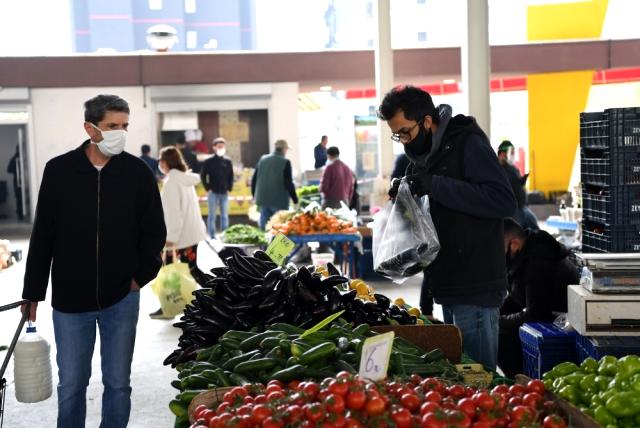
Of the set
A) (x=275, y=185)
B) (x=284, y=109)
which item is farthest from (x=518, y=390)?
(x=284, y=109)

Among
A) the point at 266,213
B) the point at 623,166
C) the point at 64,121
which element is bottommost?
the point at 266,213

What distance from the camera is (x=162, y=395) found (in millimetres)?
6090

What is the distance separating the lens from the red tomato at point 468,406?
232cm

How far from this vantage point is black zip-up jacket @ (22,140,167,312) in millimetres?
4078

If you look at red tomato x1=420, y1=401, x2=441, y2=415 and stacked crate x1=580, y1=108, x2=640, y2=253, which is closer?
red tomato x1=420, y1=401, x2=441, y2=415

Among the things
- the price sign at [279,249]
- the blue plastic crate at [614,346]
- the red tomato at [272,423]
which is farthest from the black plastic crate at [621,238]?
the red tomato at [272,423]

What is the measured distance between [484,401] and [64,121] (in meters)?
17.0

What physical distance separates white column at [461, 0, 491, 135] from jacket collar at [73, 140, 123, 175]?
619 centimetres

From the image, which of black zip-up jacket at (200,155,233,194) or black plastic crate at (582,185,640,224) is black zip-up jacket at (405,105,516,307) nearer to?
black plastic crate at (582,185,640,224)

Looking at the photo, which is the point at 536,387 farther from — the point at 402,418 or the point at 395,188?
the point at 395,188

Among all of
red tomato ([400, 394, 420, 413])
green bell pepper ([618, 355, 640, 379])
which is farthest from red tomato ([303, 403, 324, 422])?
green bell pepper ([618, 355, 640, 379])

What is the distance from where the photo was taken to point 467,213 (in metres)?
3.76

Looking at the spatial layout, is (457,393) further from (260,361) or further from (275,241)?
(275,241)

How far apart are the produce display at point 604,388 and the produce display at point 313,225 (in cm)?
659
